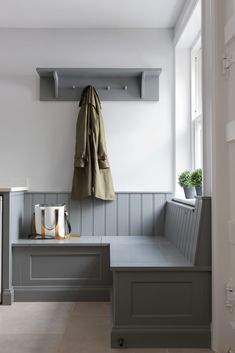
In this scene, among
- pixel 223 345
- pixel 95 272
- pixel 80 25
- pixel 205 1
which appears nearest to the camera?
pixel 223 345

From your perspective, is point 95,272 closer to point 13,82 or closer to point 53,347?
point 53,347

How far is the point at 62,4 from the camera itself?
11.5ft

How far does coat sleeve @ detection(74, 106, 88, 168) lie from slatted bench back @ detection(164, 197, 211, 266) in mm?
1016

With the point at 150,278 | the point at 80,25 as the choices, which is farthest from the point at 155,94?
the point at 150,278

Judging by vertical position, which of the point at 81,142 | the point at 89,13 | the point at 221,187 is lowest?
the point at 221,187

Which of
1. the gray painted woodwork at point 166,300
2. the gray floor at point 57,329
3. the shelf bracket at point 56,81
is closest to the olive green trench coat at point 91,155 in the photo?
the shelf bracket at point 56,81

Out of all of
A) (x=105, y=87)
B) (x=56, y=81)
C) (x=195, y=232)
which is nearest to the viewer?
(x=195, y=232)

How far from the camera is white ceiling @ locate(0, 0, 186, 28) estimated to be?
350 centimetres

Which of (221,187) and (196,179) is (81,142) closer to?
(196,179)

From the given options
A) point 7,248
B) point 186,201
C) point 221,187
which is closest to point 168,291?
point 221,187

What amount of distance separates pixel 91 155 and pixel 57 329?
164 centimetres

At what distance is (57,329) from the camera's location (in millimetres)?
2682

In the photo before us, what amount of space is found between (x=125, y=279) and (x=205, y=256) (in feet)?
1.71

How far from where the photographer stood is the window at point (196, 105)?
3.81m
